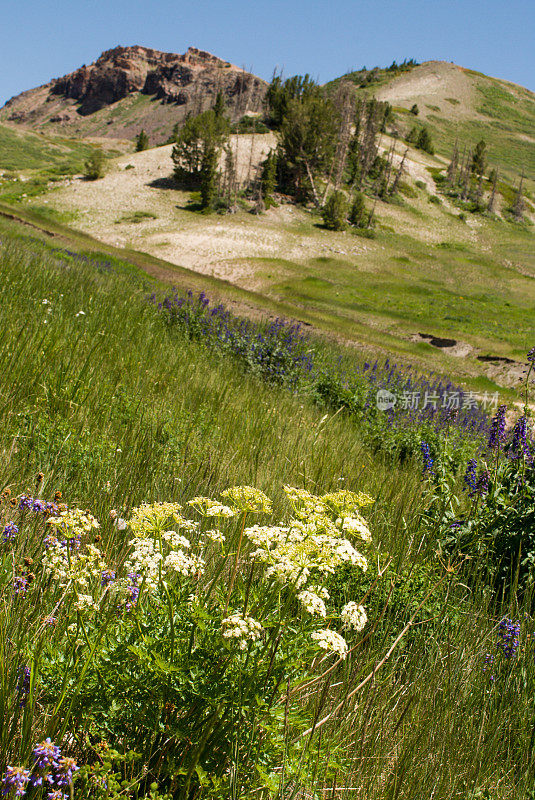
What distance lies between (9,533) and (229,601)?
33.4 inches

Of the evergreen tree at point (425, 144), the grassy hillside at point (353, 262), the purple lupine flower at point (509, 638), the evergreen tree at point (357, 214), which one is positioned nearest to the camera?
the purple lupine flower at point (509, 638)

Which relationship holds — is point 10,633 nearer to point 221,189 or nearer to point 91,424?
point 91,424

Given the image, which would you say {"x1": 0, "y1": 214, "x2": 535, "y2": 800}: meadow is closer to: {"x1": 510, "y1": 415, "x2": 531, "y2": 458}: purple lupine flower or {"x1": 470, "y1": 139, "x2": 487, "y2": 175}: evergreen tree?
{"x1": 510, "y1": 415, "x2": 531, "y2": 458}: purple lupine flower

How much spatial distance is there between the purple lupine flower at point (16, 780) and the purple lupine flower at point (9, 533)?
0.81 metres

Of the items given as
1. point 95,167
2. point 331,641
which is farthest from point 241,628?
point 95,167

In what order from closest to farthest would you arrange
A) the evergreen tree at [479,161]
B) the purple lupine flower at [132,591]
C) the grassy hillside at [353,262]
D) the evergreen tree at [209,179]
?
the purple lupine flower at [132,591] → the grassy hillside at [353,262] → the evergreen tree at [209,179] → the evergreen tree at [479,161]

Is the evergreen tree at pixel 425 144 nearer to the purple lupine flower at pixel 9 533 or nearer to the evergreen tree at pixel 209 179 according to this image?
the evergreen tree at pixel 209 179

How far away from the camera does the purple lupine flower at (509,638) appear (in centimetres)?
247

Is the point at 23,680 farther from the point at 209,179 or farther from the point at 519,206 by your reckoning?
the point at 519,206

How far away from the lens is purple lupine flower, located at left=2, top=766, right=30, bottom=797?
2.96 feet

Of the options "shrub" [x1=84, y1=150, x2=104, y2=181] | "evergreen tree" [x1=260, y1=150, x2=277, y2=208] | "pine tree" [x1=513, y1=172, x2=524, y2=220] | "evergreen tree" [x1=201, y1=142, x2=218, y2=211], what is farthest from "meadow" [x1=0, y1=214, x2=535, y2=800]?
"pine tree" [x1=513, y1=172, x2=524, y2=220]

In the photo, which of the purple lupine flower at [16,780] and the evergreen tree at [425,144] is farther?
the evergreen tree at [425,144]

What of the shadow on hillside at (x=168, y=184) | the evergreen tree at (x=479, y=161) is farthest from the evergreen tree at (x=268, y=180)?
the evergreen tree at (x=479, y=161)

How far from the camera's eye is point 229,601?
1.41 metres
